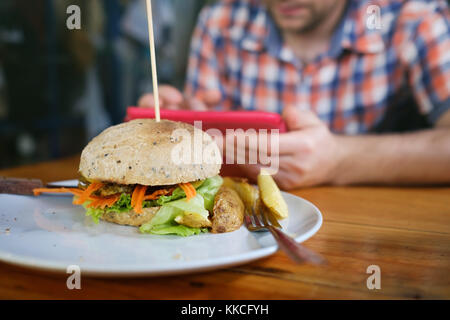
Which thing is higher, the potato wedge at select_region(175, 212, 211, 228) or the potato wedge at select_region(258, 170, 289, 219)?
the potato wedge at select_region(258, 170, 289, 219)

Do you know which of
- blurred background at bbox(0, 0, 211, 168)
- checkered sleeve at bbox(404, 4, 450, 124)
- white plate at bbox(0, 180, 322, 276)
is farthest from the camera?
blurred background at bbox(0, 0, 211, 168)

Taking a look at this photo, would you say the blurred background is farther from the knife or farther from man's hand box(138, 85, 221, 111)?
the knife

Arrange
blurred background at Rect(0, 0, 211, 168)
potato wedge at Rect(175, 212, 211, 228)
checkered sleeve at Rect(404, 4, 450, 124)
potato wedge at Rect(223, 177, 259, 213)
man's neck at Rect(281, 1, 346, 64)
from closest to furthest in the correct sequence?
1. potato wedge at Rect(175, 212, 211, 228)
2. potato wedge at Rect(223, 177, 259, 213)
3. checkered sleeve at Rect(404, 4, 450, 124)
4. man's neck at Rect(281, 1, 346, 64)
5. blurred background at Rect(0, 0, 211, 168)

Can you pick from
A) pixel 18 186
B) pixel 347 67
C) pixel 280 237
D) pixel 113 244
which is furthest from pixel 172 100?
pixel 347 67

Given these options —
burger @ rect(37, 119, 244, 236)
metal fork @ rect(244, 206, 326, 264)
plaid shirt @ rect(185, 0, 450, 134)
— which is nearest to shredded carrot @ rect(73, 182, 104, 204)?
burger @ rect(37, 119, 244, 236)

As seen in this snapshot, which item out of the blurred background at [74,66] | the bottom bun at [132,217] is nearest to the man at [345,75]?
the bottom bun at [132,217]

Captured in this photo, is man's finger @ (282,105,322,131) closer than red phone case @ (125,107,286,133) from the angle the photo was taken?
No

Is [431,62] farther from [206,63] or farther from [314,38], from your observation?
[206,63]

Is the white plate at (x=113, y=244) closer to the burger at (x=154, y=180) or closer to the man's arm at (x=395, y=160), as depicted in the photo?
the burger at (x=154, y=180)
